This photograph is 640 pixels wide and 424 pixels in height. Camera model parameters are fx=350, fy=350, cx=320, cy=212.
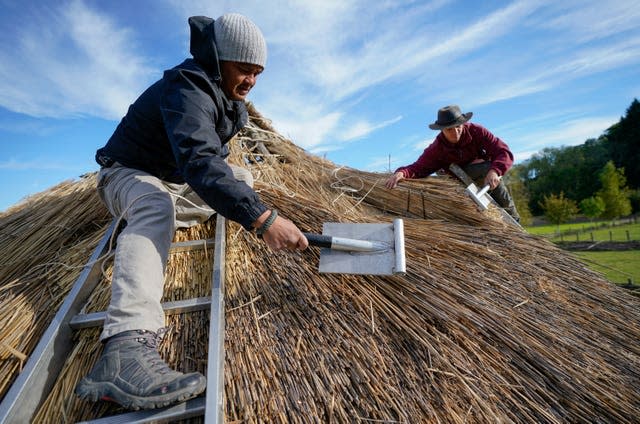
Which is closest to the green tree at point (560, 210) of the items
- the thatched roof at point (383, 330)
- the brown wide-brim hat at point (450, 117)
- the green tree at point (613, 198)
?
the green tree at point (613, 198)

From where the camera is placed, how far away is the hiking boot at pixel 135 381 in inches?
45.5

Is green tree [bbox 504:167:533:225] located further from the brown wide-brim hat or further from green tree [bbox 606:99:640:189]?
the brown wide-brim hat

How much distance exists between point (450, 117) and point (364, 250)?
7.49ft

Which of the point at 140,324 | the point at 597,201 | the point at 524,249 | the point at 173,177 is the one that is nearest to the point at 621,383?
the point at 524,249

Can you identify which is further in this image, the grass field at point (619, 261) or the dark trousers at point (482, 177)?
the grass field at point (619, 261)

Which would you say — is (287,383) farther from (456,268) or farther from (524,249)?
(524,249)

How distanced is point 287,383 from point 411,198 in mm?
2067

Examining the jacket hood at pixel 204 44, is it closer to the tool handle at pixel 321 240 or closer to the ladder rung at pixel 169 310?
the tool handle at pixel 321 240

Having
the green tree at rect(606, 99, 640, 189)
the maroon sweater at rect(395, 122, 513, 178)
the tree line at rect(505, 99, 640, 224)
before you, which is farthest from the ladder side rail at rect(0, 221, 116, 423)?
the green tree at rect(606, 99, 640, 189)

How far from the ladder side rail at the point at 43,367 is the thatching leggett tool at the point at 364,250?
1096mm

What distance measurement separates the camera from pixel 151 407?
1.15 meters

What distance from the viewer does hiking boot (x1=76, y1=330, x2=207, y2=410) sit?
3.79ft

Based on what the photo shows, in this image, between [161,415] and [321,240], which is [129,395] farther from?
[321,240]

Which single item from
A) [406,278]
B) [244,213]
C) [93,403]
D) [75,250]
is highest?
[244,213]
